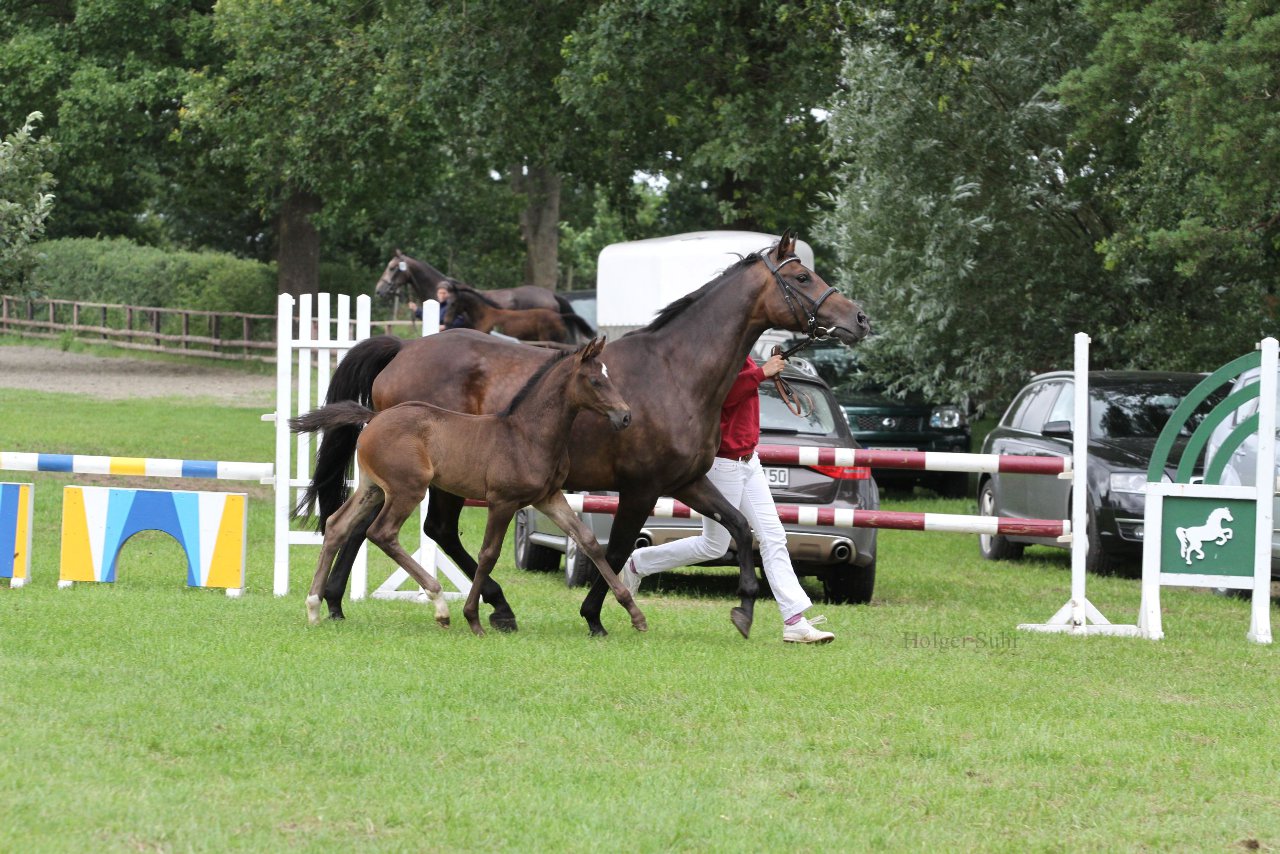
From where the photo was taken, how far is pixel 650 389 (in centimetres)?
925

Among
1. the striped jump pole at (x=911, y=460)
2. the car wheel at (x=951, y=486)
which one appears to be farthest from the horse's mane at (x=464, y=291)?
the striped jump pole at (x=911, y=460)

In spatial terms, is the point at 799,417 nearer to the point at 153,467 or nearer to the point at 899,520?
the point at 899,520

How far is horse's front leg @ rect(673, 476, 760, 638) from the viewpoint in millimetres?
9258

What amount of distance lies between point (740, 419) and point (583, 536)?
133 cm

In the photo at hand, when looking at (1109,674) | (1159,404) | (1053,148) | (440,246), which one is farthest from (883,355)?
(440,246)

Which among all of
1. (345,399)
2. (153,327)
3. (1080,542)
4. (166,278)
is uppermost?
(166,278)

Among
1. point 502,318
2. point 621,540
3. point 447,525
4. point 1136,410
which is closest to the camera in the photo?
point 621,540

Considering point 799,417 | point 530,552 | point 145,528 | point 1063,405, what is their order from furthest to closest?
point 1063,405 < point 530,552 < point 799,417 < point 145,528

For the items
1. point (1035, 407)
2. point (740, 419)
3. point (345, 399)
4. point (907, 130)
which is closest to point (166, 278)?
point (907, 130)

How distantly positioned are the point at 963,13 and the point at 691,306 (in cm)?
1191

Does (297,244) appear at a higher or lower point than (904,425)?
higher

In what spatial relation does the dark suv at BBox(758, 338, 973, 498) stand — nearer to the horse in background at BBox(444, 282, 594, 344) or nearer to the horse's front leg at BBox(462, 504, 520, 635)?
the horse in background at BBox(444, 282, 594, 344)

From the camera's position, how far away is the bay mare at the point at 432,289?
70.6ft

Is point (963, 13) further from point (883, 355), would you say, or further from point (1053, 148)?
point (883, 355)
